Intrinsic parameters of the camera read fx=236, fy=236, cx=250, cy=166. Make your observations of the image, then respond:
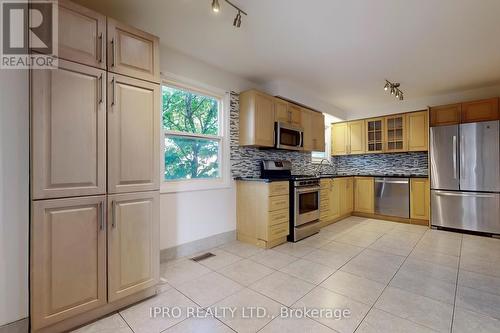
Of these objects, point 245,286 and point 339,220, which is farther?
point 339,220

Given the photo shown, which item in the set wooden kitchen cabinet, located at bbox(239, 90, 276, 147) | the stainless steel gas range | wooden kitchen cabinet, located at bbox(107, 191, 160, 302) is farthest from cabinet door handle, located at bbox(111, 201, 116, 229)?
the stainless steel gas range

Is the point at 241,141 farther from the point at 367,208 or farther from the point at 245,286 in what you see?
the point at 367,208

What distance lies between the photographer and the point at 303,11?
2.11 meters

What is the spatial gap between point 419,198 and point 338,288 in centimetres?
336

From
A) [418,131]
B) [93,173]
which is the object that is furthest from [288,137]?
[93,173]

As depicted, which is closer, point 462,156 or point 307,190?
point 307,190

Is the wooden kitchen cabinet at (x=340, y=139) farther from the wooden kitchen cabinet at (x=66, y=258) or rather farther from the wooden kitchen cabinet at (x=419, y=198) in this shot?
the wooden kitchen cabinet at (x=66, y=258)

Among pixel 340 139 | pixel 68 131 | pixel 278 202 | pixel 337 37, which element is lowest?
pixel 278 202

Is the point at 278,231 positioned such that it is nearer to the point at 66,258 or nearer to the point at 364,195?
the point at 66,258

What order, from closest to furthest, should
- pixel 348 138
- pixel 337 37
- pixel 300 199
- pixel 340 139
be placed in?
pixel 337 37 → pixel 300 199 → pixel 348 138 → pixel 340 139

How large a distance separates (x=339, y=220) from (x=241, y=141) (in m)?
2.76

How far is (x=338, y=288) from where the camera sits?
212cm

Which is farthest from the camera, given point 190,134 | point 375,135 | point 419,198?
point 375,135

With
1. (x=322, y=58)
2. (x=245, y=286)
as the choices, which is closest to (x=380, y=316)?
(x=245, y=286)
